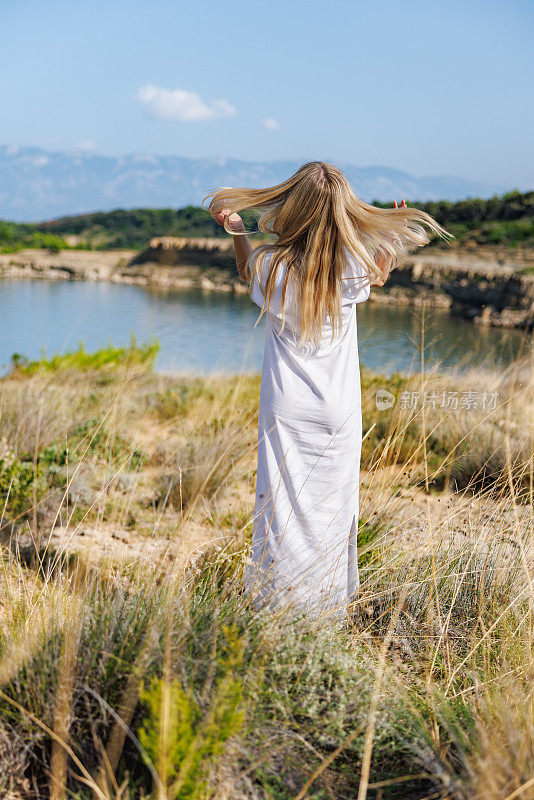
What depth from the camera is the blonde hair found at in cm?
183

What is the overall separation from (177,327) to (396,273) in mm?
12357

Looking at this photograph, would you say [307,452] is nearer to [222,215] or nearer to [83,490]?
[222,215]

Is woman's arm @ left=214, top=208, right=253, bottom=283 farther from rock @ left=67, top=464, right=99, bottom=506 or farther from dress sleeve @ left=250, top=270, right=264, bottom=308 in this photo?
rock @ left=67, top=464, right=99, bottom=506

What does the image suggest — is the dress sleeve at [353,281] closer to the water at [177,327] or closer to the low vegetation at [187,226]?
the low vegetation at [187,226]

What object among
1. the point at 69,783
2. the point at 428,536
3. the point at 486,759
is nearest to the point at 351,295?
the point at 428,536

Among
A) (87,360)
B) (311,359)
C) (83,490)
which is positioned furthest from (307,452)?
(87,360)

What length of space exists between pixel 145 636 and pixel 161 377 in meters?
6.59

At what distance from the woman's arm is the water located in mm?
3676

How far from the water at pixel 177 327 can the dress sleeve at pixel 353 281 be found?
12.1 ft

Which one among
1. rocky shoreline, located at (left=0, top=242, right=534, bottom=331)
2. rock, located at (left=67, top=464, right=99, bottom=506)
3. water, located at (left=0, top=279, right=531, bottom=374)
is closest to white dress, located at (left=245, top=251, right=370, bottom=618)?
rock, located at (left=67, top=464, right=99, bottom=506)

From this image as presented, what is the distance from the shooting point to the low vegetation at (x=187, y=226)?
26.9 meters

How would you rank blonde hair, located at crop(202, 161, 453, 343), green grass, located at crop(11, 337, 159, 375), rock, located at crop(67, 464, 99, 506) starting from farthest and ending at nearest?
green grass, located at crop(11, 337, 159, 375) → rock, located at crop(67, 464, 99, 506) → blonde hair, located at crop(202, 161, 453, 343)

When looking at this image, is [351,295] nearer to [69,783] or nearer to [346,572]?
[346,572]

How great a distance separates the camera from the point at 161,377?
7.82m
